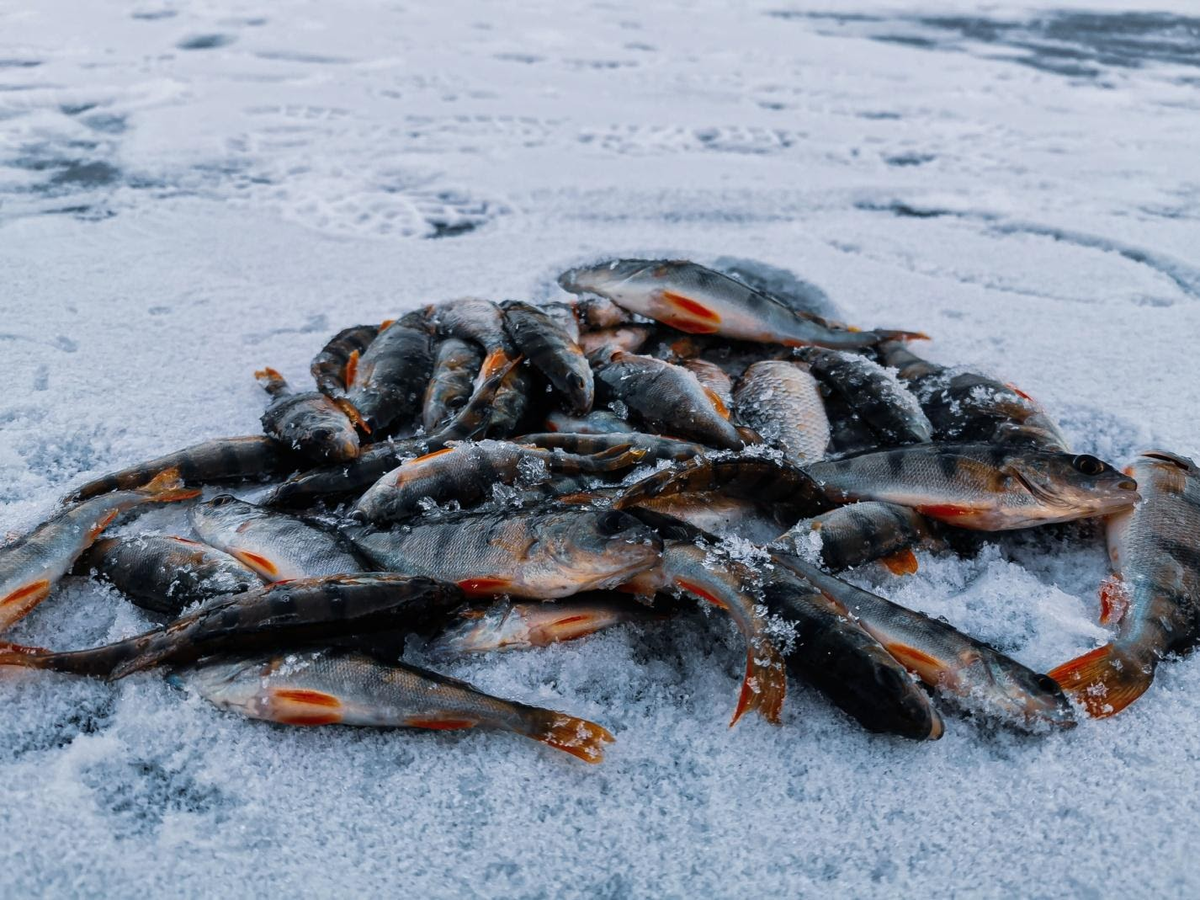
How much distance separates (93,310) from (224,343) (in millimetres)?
833

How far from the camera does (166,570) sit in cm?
265

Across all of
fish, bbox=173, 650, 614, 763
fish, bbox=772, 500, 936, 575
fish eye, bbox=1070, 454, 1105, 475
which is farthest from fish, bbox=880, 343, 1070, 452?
fish, bbox=173, 650, 614, 763

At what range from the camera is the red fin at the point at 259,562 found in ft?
8.86

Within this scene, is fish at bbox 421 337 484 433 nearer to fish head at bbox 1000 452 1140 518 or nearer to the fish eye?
fish head at bbox 1000 452 1140 518

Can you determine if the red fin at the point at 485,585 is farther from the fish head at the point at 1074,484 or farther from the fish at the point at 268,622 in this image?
the fish head at the point at 1074,484

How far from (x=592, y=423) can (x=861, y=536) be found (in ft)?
3.66

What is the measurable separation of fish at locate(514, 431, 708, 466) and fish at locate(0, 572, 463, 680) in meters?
0.90

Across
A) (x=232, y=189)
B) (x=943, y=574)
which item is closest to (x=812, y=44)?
(x=232, y=189)

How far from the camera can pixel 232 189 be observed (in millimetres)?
6160

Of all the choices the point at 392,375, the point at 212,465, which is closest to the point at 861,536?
the point at 392,375

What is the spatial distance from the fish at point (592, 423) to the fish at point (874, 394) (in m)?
0.93

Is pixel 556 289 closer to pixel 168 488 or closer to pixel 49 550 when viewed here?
pixel 168 488

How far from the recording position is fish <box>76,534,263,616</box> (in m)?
2.59

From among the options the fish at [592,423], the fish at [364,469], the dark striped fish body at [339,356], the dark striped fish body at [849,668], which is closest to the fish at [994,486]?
the dark striped fish body at [849,668]
